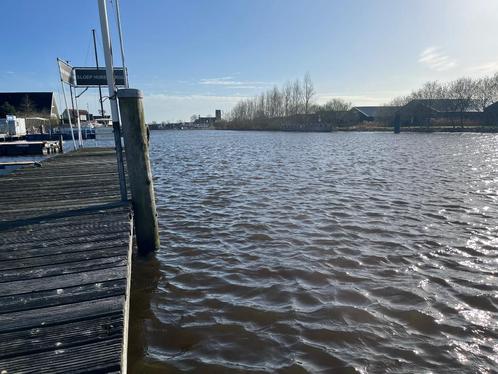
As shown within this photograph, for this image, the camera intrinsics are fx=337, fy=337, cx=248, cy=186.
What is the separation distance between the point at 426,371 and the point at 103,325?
9.38 ft

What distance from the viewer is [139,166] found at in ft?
18.3

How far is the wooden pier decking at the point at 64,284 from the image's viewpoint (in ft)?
7.27

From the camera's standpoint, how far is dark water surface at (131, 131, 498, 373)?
338 cm

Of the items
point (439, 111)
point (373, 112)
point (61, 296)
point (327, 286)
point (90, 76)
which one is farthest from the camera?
point (373, 112)

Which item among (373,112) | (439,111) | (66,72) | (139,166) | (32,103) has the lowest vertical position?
(139,166)

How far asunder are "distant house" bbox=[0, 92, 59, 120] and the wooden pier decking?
233 feet

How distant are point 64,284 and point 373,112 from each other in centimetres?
11283

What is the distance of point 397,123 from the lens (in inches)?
2591

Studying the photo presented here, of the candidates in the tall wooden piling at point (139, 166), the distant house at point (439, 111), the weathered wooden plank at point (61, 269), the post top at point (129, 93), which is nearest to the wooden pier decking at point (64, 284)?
the weathered wooden plank at point (61, 269)

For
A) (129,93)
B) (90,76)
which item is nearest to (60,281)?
(129,93)

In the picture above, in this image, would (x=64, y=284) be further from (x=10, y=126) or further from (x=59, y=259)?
(x=10, y=126)

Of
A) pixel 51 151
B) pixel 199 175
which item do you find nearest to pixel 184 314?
pixel 199 175

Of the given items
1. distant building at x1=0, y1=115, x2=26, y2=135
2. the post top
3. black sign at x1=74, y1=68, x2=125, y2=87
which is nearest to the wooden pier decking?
the post top

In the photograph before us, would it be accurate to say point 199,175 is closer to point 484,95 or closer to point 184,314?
point 184,314
